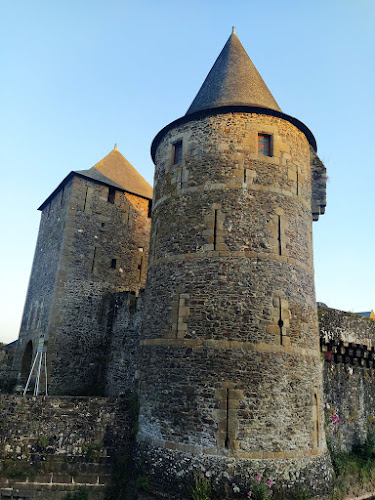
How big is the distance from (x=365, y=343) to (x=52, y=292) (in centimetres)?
1224

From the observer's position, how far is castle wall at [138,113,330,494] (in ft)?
27.8

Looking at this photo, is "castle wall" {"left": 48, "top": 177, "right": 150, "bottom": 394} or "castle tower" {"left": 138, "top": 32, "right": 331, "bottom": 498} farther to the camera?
"castle wall" {"left": 48, "top": 177, "right": 150, "bottom": 394}

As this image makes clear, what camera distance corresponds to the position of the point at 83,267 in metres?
15.4

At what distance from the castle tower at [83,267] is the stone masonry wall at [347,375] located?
23.9ft

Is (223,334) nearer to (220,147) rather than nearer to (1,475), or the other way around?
(220,147)

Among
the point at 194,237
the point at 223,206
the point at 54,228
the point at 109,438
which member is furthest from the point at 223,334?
the point at 54,228

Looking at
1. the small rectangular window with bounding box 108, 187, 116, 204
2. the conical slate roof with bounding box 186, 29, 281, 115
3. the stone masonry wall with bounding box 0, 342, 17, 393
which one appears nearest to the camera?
the conical slate roof with bounding box 186, 29, 281, 115

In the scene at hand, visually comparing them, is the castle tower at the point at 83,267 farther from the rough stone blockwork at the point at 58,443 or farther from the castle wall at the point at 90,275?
the rough stone blockwork at the point at 58,443

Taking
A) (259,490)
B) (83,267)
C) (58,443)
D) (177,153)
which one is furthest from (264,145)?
(58,443)

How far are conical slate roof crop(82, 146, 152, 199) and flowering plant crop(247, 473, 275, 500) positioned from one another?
13.1 metres

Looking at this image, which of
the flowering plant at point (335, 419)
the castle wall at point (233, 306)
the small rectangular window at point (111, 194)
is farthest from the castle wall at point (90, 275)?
the flowering plant at point (335, 419)

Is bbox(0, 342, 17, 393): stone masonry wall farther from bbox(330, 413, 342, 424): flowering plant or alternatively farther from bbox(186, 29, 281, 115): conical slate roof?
bbox(186, 29, 281, 115): conical slate roof

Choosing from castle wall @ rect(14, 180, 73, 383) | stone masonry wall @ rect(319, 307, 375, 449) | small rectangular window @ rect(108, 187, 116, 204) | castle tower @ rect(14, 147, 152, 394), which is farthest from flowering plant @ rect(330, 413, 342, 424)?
small rectangular window @ rect(108, 187, 116, 204)

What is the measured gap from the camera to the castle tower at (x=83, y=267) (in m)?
14.3
